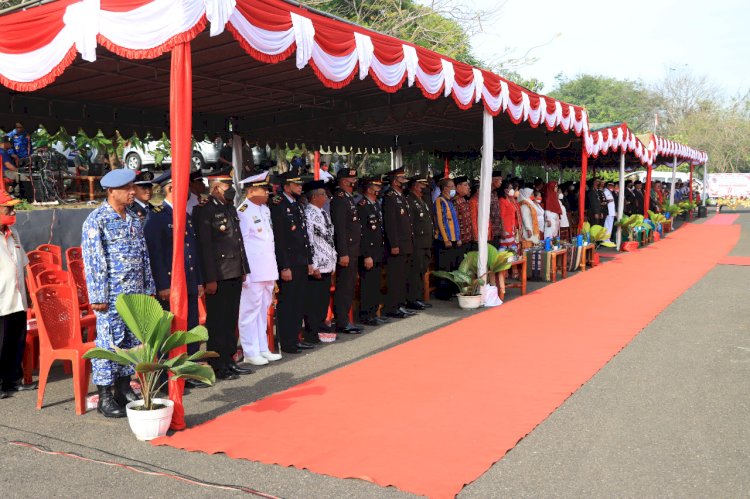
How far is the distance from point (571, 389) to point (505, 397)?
547 millimetres

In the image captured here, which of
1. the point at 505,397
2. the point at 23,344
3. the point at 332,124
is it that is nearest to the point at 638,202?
the point at 332,124

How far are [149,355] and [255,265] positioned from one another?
1893mm

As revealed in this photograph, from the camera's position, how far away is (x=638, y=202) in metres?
18.8

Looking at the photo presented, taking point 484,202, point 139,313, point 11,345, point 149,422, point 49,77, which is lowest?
point 149,422

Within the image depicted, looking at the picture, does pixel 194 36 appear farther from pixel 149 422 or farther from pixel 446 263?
pixel 446 263

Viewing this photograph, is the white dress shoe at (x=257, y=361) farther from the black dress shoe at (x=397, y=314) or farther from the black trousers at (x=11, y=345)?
the black dress shoe at (x=397, y=314)

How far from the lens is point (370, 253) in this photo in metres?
7.29

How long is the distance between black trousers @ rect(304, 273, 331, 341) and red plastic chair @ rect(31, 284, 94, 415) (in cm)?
224

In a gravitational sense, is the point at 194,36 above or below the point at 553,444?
above

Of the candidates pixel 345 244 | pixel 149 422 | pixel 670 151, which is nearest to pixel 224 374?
pixel 149 422

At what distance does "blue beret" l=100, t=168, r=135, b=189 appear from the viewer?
4.21 metres

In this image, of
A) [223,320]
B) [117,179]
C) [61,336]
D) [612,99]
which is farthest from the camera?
[612,99]

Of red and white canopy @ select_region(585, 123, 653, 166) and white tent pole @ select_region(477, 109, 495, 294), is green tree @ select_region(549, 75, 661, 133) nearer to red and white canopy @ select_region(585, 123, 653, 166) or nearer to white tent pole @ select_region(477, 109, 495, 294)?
red and white canopy @ select_region(585, 123, 653, 166)

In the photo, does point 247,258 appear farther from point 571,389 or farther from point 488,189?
point 488,189
